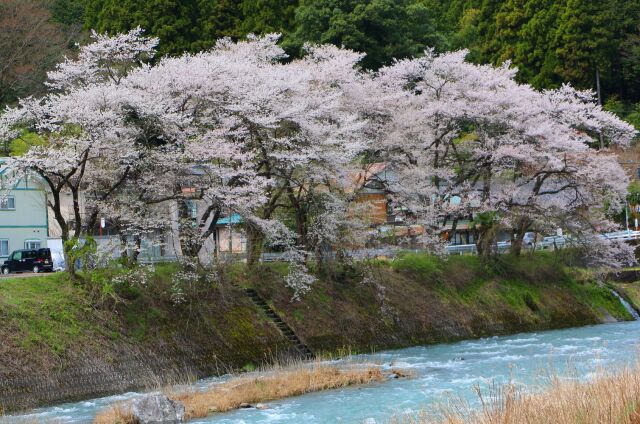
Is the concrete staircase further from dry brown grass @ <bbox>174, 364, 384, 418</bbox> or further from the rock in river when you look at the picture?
the rock in river

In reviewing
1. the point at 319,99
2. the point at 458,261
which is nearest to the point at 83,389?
the point at 319,99

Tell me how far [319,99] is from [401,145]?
6059 mm

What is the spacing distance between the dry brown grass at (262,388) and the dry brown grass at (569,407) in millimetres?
9621

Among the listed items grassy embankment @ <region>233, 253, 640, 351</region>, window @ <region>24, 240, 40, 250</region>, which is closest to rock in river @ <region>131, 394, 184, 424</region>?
grassy embankment @ <region>233, 253, 640, 351</region>

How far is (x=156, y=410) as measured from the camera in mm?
17766

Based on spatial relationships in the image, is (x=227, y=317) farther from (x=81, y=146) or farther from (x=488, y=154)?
(x=488, y=154)

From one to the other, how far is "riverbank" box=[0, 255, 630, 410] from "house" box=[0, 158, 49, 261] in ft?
58.9

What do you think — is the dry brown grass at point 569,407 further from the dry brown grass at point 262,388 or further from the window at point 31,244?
the window at point 31,244

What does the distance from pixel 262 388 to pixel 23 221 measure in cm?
2735

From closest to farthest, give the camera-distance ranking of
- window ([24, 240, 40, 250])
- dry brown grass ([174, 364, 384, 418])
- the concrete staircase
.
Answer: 1. dry brown grass ([174, 364, 384, 418])
2. the concrete staircase
3. window ([24, 240, 40, 250])

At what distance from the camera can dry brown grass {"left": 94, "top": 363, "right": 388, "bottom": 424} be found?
18.7 m

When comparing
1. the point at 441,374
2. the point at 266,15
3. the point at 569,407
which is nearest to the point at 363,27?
the point at 266,15

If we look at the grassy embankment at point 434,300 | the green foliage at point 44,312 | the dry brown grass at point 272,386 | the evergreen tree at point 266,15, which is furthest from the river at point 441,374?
the evergreen tree at point 266,15

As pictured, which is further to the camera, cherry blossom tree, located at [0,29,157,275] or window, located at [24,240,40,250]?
window, located at [24,240,40,250]
